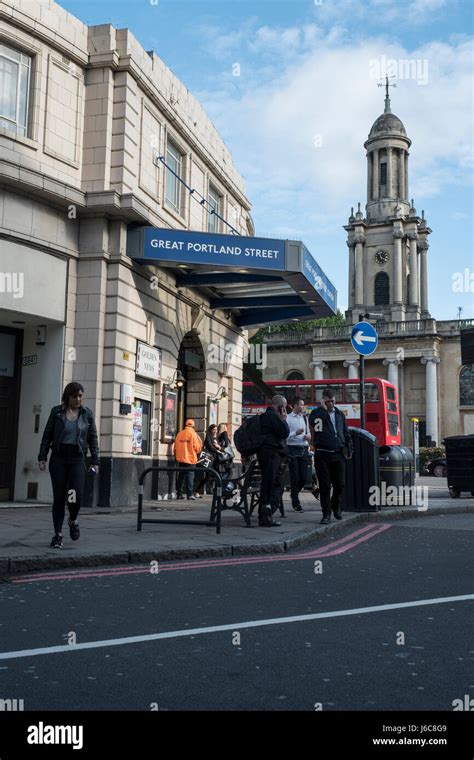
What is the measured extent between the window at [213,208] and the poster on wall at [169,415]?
5.31m

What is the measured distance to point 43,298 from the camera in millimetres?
13234

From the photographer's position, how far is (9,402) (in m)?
14.0

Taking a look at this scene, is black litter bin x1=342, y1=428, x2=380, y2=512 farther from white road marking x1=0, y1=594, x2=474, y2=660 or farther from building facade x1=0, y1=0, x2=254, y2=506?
white road marking x1=0, y1=594, x2=474, y2=660

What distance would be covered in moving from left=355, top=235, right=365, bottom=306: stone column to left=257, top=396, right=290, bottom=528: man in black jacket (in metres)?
61.1

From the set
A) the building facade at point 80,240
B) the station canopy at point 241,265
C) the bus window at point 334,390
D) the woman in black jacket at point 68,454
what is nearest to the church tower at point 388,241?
the bus window at point 334,390

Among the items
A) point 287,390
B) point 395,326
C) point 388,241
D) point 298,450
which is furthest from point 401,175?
point 298,450

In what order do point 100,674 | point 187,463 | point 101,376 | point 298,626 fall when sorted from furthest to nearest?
point 187,463
point 101,376
point 298,626
point 100,674

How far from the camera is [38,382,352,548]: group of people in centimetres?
812

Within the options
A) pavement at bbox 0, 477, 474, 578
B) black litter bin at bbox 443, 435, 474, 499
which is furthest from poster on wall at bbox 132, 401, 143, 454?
black litter bin at bbox 443, 435, 474, 499

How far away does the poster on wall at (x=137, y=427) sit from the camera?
1501 cm

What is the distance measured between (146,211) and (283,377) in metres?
51.8

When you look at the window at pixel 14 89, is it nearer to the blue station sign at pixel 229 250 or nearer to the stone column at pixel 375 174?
the blue station sign at pixel 229 250
